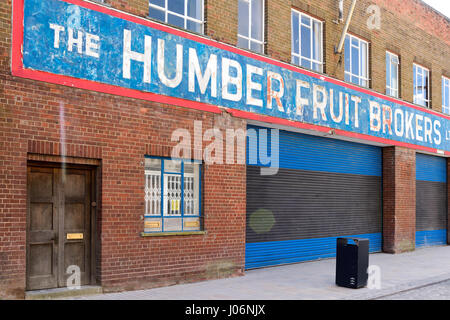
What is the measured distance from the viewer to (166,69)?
10.6 metres

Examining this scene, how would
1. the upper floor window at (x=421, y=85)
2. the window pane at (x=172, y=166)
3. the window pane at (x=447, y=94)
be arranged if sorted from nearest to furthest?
the window pane at (x=172, y=166) < the upper floor window at (x=421, y=85) < the window pane at (x=447, y=94)

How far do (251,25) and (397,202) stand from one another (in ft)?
29.2

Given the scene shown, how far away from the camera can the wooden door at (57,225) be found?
8836 mm

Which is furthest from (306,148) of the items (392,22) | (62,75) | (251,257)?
(62,75)

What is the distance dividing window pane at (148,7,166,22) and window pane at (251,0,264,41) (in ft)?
9.74

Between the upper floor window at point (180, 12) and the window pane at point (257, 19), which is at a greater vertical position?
the window pane at point (257, 19)

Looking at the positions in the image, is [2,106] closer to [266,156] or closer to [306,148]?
[266,156]

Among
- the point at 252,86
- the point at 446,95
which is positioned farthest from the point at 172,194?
the point at 446,95

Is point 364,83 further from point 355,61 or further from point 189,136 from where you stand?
point 189,136

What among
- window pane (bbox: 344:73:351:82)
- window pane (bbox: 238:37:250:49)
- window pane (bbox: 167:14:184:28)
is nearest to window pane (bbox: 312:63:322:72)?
window pane (bbox: 344:73:351:82)

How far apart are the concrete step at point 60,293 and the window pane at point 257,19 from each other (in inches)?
296

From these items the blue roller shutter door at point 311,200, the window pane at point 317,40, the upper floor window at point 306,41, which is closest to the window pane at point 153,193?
the blue roller shutter door at point 311,200

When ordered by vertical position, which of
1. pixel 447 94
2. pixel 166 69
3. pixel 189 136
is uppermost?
pixel 447 94

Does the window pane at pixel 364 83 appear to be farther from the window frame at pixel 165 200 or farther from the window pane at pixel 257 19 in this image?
the window frame at pixel 165 200
